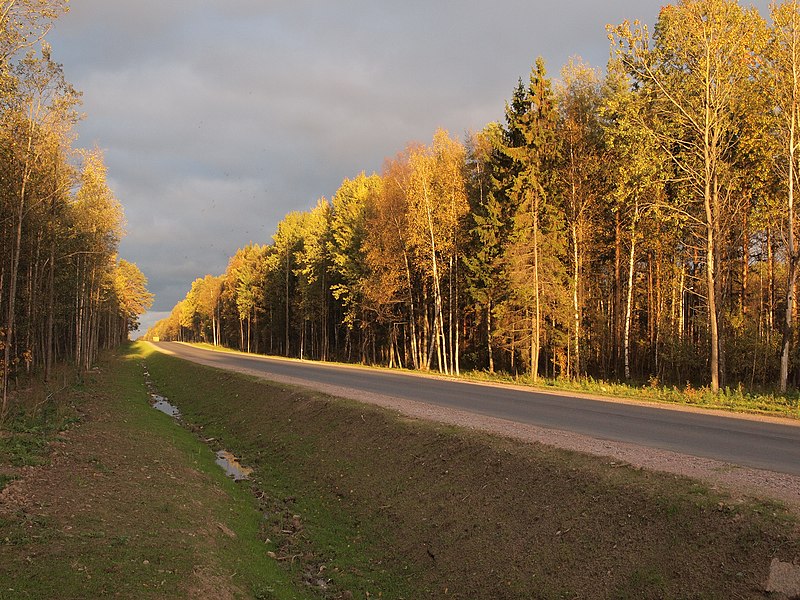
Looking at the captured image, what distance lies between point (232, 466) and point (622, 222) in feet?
84.6

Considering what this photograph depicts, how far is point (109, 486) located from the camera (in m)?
10.5

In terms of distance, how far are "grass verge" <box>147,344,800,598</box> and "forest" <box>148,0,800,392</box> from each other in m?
14.3

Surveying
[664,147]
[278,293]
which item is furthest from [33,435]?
[278,293]

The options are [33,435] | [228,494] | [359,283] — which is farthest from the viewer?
[359,283]

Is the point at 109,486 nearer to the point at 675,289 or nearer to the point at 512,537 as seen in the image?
the point at 512,537

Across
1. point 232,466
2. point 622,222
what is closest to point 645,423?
point 232,466

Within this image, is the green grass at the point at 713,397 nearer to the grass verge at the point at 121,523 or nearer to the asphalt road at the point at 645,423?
the asphalt road at the point at 645,423

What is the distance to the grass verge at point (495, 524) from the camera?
20.5 ft

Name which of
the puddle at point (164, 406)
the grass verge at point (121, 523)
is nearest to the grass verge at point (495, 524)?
the grass verge at point (121, 523)

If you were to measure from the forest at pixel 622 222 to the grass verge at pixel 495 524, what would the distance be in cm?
1431

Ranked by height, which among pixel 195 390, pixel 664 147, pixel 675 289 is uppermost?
pixel 664 147

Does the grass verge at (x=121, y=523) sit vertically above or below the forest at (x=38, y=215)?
below

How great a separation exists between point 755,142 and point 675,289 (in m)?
9.78

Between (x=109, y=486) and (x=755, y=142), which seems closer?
(x=109, y=486)
